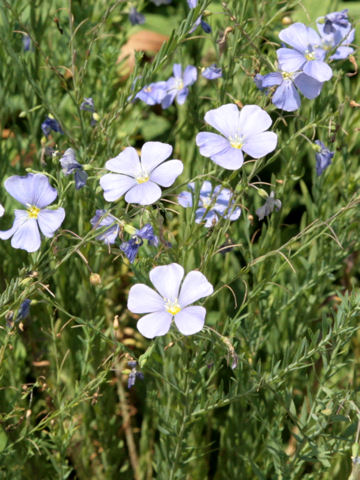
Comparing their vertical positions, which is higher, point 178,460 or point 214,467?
point 178,460

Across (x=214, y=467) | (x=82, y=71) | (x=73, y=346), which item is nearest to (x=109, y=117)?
(x=82, y=71)

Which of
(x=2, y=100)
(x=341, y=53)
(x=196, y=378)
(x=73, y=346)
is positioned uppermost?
(x=341, y=53)

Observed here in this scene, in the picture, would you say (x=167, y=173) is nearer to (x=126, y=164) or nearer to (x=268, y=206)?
(x=126, y=164)

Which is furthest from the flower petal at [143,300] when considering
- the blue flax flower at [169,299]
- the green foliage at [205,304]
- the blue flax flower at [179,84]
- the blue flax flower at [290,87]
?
the blue flax flower at [179,84]

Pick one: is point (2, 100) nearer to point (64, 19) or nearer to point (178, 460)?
point (64, 19)

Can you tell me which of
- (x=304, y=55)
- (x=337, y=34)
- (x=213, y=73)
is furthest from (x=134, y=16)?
(x=304, y=55)

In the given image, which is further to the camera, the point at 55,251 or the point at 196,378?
the point at 196,378

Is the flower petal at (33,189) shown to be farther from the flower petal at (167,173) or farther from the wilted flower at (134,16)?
the wilted flower at (134,16)
